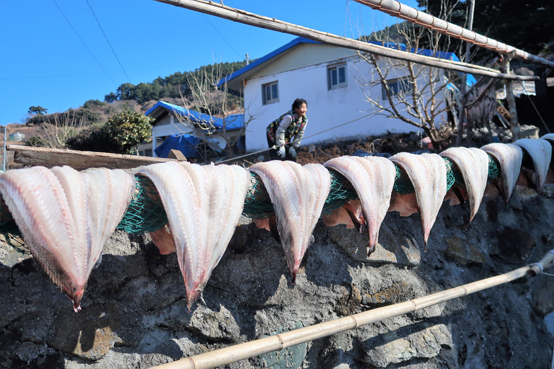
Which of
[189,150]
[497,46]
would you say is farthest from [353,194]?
[189,150]

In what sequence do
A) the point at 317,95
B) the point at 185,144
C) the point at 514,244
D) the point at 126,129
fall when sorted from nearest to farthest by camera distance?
the point at 514,244 < the point at 126,129 < the point at 185,144 < the point at 317,95

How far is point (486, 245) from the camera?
314cm

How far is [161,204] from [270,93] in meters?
14.7

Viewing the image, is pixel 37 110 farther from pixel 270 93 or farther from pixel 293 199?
pixel 293 199

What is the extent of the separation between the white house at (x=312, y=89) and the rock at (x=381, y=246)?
1119 centimetres

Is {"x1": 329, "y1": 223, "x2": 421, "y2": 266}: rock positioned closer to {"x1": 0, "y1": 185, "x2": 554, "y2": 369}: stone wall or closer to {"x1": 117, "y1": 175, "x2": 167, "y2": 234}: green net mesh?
{"x1": 0, "y1": 185, "x2": 554, "y2": 369}: stone wall

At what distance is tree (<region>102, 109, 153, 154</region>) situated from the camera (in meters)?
14.7

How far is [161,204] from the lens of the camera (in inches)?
63.4

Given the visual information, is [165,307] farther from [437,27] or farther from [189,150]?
[189,150]

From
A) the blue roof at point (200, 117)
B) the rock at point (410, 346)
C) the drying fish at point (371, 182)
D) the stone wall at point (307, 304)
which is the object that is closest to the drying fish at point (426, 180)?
the drying fish at point (371, 182)

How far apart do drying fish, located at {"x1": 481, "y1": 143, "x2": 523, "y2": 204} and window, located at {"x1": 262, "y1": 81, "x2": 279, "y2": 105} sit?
13381 millimetres

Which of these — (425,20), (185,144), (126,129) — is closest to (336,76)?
(185,144)

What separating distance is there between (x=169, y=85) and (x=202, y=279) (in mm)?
59296

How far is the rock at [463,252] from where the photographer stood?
2.91 metres
